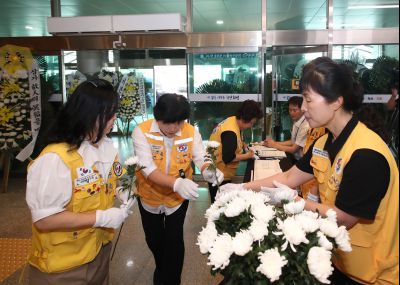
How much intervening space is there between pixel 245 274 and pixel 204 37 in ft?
15.0

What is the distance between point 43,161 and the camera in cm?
135

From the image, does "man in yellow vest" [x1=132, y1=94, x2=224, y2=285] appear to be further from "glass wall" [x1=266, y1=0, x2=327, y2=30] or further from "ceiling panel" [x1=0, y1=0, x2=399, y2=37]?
"glass wall" [x1=266, y1=0, x2=327, y2=30]

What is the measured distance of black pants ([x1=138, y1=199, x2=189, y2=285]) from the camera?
2357 millimetres

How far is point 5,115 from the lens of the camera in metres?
4.84

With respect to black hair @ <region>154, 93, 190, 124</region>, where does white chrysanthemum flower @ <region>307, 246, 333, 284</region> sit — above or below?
below

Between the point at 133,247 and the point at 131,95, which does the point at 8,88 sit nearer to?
the point at 131,95

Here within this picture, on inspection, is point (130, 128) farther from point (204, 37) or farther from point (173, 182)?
point (173, 182)

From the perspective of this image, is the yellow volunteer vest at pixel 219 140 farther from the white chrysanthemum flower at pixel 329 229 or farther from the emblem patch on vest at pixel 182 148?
the white chrysanthemum flower at pixel 329 229

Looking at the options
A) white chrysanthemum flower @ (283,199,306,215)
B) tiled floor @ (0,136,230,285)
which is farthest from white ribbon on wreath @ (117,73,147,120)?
white chrysanthemum flower @ (283,199,306,215)

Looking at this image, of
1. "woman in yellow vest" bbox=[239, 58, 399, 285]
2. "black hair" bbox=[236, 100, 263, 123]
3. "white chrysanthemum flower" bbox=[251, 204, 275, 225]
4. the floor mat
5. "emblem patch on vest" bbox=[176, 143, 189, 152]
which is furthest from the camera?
"black hair" bbox=[236, 100, 263, 123]

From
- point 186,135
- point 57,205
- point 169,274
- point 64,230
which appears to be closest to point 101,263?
point 64,230

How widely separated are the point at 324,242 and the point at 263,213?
0.17 meters

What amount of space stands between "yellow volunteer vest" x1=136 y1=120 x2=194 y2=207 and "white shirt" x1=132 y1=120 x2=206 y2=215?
0.02 metres

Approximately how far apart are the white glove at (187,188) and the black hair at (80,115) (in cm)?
72
